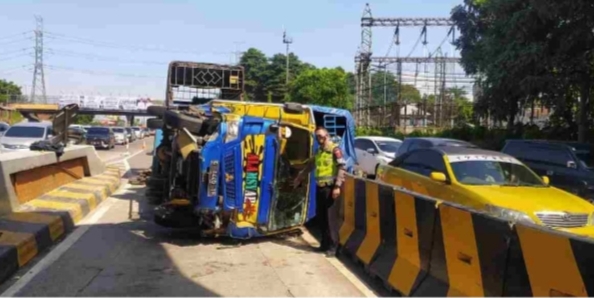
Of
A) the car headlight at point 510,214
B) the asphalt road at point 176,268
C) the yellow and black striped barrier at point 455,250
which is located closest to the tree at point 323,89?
the asphalt road at point 176,268

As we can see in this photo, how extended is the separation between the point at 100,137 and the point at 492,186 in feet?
123

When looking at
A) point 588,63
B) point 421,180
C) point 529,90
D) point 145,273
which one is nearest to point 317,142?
point 421,180

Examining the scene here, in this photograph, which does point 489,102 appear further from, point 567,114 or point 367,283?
point 367,283

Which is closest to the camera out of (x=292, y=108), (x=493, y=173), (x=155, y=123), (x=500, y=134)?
(x=292, y=108)

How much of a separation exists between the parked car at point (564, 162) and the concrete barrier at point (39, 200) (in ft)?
A: 34.2

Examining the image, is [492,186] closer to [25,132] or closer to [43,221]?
[43,221]

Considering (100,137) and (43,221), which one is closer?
(43,221)

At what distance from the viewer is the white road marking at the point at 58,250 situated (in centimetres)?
656

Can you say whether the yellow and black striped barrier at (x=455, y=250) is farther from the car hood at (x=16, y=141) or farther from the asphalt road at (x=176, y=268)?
the car hood at (x=16, y=141)

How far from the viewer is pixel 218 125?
908 cm

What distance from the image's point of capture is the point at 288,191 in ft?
30.9

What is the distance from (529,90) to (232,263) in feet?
52.2

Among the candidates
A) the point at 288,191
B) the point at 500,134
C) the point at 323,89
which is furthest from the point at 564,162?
the point at 323,89

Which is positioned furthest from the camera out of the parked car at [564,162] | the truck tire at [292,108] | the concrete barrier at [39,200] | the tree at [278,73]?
the tree at [278,73]
